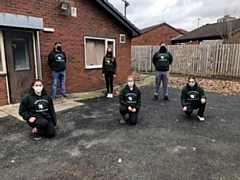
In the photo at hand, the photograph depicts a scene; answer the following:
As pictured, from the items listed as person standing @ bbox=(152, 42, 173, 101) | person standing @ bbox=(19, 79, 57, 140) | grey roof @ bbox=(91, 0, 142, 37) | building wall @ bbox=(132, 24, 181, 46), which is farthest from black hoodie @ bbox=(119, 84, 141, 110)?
building wall @ bbox=(132, 24, 181, 46)

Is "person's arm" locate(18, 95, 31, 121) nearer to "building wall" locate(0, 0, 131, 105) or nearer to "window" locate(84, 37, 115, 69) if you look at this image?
"building wall" locate(0, 0, 131, 105)

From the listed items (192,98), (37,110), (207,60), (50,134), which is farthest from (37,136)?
(207,60)

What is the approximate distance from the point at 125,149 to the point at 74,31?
5158 millimetres

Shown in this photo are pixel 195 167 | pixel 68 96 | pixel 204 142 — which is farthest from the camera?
pixel 68 96

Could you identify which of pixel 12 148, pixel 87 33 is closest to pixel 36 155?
pixel 12 148

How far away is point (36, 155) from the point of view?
297cm

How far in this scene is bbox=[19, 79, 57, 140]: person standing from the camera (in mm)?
3398

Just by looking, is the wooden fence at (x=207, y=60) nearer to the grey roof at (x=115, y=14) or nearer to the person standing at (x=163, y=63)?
the grey roof at (x=115, y=14)

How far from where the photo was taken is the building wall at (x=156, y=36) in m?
21.7

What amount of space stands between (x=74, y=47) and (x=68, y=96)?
1779 mm

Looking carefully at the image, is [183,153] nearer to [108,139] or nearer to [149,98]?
[108,139]

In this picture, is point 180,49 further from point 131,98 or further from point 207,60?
point 131,98

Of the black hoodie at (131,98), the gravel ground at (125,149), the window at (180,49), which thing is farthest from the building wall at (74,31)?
the window at (180,49)

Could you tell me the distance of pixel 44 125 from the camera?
135 inches
